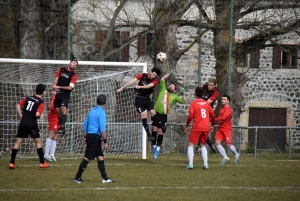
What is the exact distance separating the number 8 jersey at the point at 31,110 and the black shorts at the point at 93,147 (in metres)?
2.33

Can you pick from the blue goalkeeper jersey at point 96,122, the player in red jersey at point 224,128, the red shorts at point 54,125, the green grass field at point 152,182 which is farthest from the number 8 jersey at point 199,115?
the red shorts at point 54,125

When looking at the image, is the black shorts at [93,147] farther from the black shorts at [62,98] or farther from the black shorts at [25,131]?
the black shorts at [62,98]

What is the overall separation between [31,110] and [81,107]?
5205 mm

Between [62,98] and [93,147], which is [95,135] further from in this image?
[62,98]

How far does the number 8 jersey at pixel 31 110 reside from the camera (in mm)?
13953

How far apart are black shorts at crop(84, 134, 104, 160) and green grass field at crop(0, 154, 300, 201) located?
1.74 ft

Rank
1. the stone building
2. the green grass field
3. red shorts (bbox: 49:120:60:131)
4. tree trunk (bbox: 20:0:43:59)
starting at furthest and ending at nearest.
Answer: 1. the stone building
2. tree trunk (bbox: 20:0:43:59)
3. red shorts (bbox: 49:120:60:131)
4. the green grass field

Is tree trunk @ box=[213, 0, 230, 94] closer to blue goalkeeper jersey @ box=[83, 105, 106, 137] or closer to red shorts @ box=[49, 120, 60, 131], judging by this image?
red shorts @ box=[49, 120, 60, 131]

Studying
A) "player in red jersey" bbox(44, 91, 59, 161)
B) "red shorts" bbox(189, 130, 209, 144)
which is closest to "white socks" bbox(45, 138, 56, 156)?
"player in red jersey" bbox(44, 91, 59, 161)

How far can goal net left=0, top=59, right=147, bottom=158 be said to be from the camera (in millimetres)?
18234

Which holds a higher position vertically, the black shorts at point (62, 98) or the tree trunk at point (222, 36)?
the tree trunk at point (222, 36)

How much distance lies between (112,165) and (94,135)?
3562mm

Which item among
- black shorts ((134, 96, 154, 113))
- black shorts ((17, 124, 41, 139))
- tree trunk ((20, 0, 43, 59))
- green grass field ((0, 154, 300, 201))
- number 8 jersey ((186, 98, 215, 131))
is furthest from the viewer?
tree trunk ((20, 0, 43, 59))

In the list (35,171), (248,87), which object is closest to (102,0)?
(248,87)
